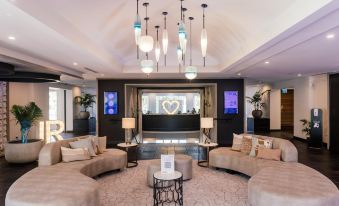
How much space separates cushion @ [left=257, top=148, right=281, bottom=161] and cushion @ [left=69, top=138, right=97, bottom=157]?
3.80m

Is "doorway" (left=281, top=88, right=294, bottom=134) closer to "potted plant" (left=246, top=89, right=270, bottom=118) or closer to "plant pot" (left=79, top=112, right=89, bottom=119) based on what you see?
"potted plant" (left=246, top=89, right=270, bottom=118)

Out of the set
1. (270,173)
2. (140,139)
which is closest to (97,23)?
(270,173)

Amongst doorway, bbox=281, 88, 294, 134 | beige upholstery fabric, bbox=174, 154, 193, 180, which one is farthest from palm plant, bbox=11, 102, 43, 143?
doorway, bbox=281, 88, 294, 134

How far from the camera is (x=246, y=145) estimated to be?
5695 mm

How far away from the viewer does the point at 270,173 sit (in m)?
3.90

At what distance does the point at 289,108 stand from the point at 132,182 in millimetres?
13151

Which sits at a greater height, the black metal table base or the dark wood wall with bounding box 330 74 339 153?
the dark wood wall with bounding box 330 74 339 153

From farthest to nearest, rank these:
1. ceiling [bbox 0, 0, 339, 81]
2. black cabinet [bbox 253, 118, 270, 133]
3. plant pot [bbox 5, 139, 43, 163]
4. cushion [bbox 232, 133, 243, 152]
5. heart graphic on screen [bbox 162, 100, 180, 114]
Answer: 1. heart graphic on screen [bbox 162, 100, 180, 114]
2. black cabinet [bbox 253, 118, 270, 133]
3. plant pot [bbox 5, 139, 43, 163]
4. cushion [bbox 232, 133, 243, 152]
5. ceiling [bbox 0, 0, 339, 81]

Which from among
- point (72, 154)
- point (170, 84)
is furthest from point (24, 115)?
point (170, 84)

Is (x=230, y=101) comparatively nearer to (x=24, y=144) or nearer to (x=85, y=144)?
(x=85, y=144)

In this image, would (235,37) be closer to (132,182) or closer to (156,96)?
(132,182)

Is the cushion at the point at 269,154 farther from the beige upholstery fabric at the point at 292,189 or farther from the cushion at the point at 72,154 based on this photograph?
the cushion at the point at 72,154

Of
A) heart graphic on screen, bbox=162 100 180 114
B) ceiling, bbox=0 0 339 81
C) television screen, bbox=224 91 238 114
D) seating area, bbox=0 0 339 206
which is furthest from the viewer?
heart graphic on screen, bbox=162 100 180 114

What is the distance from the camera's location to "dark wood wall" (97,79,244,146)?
10.0 m
